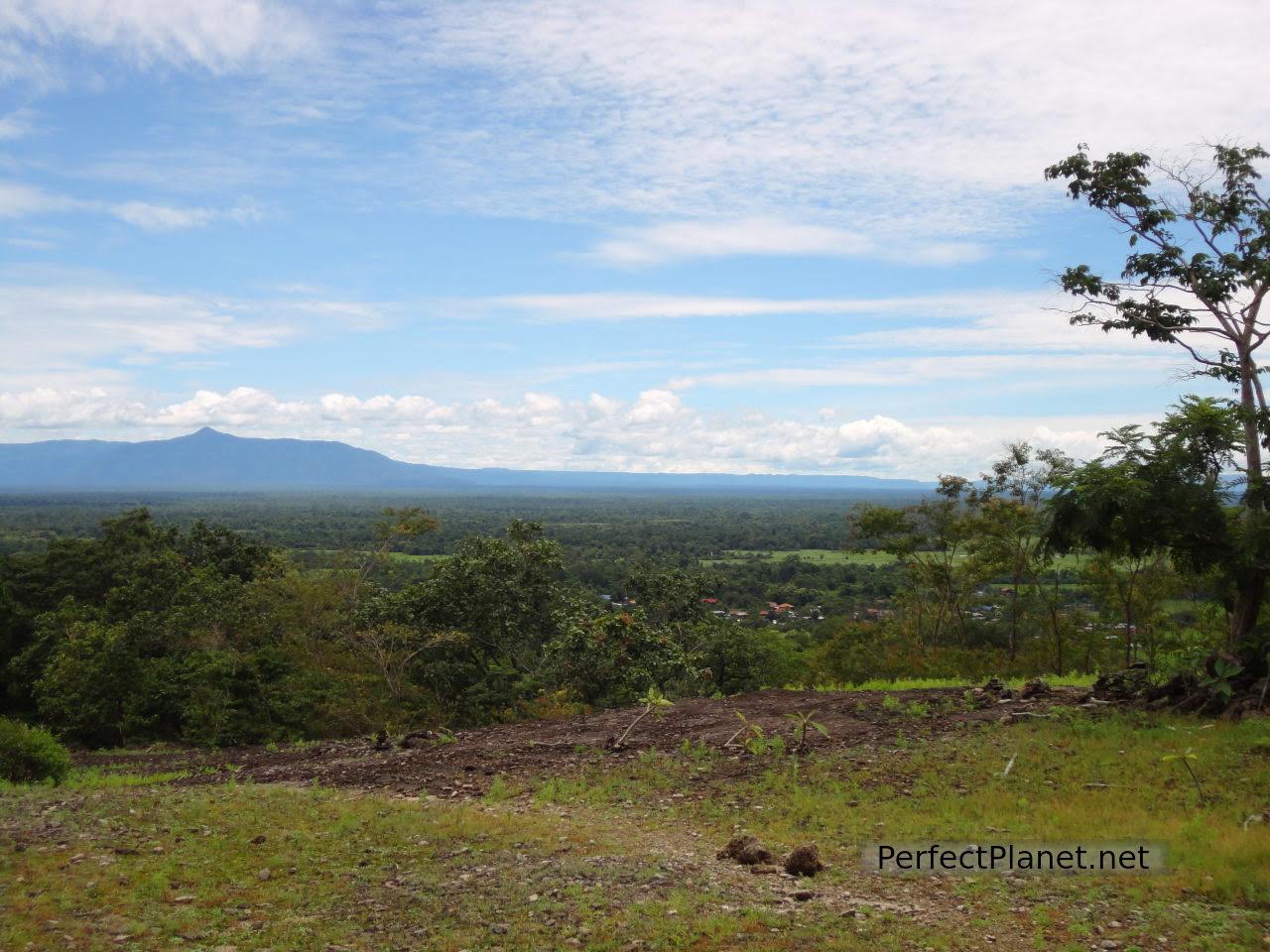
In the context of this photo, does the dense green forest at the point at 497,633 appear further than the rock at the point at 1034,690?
Yes

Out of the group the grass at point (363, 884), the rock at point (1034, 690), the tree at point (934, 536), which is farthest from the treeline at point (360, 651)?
the grass at point (363, 884)

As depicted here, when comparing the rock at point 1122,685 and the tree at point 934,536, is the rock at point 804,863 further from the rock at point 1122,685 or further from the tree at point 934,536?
the tree at point 934,536

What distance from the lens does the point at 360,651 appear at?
24.1 meters

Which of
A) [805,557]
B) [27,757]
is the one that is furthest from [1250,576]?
[805,557]

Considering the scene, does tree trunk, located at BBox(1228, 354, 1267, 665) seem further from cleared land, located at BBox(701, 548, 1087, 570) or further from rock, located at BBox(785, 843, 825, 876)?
cleared land, located at BBox(701, 548, 1087, 570)

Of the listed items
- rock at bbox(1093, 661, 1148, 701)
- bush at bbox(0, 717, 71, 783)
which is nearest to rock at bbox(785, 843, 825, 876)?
rock at bbox(1093, 661, 1148, 701)

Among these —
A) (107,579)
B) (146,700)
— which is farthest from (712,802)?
(107,579)

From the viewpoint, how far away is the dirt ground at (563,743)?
36.4 ft

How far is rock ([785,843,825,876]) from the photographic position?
6961mm

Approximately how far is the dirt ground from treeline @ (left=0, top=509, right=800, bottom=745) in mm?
5169

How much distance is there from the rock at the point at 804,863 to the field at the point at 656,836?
0.14 metres

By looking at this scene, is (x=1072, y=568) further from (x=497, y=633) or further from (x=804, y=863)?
(x=804, y=863)

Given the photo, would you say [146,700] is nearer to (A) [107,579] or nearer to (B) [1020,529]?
(A) [107,579]

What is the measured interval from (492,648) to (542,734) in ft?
39.4
